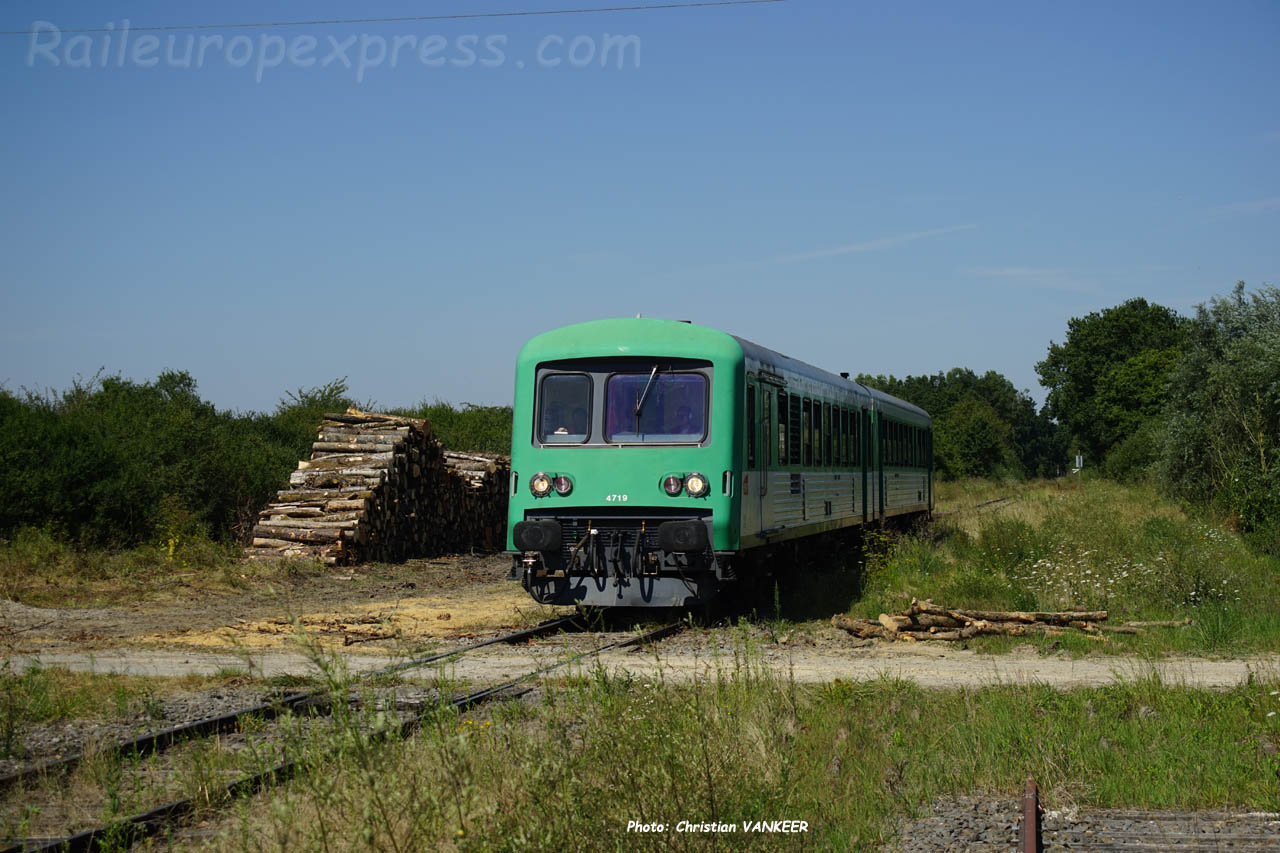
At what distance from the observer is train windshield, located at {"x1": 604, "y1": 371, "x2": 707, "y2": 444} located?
12.9 metres

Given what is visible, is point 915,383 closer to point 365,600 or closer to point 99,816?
point 365,600

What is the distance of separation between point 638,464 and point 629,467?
100mm

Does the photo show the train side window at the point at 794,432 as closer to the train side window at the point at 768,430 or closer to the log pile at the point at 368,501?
the train side window at the point at 768,430

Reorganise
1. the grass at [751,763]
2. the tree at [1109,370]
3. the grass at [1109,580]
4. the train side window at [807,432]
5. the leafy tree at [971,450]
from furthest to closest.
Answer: the tree at [1109,370]
the leafy tree at [971,450]
the train side window at [807,432]
the grass at [1109,580]
the grass at [751,763]

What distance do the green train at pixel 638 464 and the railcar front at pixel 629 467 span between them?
14mm

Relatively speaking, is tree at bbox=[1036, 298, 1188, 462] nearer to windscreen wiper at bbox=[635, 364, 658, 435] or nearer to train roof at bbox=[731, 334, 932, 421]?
train roof at bbox=[731, 334, 932, 421]

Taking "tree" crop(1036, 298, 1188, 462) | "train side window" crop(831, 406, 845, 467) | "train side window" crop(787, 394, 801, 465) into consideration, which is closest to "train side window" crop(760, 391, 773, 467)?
"train side window" crop(787, 394, 801, 465)

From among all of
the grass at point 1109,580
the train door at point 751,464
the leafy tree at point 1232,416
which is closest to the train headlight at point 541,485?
the train door at point 751,464

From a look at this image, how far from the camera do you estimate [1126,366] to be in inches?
3319

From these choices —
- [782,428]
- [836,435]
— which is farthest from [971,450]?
[782,428]

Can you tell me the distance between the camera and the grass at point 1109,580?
1196cm

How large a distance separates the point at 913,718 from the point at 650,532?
4924 mm

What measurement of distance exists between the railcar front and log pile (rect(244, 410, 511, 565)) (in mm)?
7837

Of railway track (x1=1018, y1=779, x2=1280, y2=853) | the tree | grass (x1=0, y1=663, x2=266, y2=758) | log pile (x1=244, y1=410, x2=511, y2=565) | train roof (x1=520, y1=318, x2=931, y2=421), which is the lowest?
railway track (x1=1018, y1=779, x2=1280, y2=853)
